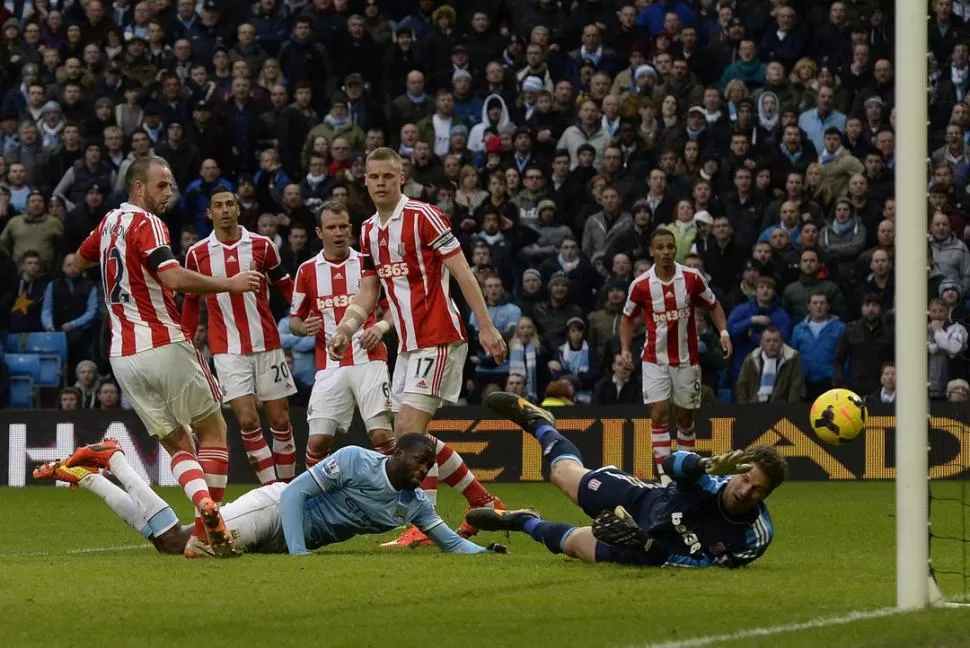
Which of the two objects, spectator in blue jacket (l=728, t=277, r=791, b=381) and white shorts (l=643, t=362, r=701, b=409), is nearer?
white shorts (l=643, t=362, r=701, b=409)

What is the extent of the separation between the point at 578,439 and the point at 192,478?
8.40m

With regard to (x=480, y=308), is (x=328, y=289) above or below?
above

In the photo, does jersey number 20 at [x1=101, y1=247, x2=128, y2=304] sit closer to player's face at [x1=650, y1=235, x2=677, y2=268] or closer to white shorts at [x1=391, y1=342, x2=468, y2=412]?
white shorts at [x1=391, y1=342, x2=468, y2=412]

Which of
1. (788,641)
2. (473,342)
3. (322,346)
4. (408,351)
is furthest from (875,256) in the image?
(788,641)

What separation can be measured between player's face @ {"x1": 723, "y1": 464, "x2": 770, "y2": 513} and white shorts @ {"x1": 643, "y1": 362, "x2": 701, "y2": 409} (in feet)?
25.2

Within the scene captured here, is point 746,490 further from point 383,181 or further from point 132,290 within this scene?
point 132,290

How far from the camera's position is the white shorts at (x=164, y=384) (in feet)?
34.0

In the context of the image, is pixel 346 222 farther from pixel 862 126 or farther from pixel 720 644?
pixel 862 126

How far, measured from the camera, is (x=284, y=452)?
1395cm

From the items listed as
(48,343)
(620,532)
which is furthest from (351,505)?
(48,343)

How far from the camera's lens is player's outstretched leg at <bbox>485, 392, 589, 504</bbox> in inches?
386

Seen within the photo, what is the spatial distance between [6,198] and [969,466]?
40.7ft

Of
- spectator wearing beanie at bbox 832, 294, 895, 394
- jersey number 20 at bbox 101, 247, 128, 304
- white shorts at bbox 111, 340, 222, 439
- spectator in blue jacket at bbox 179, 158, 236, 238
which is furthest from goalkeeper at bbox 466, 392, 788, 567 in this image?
spectator in blue jacket at bbox 179, 158, 236, 238

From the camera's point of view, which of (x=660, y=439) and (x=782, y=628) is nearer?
(x=782, y=628)
